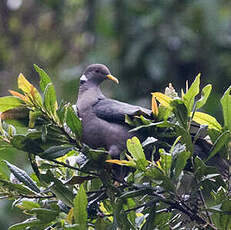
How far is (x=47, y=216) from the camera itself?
2338mm

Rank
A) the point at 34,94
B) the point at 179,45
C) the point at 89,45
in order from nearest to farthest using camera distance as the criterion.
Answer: the point at 34,94
the point at 179,45
the point at 89,45

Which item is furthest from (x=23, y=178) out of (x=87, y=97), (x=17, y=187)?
(x=87, y=97)

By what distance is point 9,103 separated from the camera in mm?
2398

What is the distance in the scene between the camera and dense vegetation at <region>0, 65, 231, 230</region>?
228 centimetres

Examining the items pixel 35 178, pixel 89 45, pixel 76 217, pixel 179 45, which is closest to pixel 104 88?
pixel 179 45

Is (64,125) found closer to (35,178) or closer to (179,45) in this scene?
(35,178)

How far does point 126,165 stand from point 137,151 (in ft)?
0.36

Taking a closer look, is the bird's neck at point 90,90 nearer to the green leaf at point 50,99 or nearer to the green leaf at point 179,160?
the green leaf at point 50,99

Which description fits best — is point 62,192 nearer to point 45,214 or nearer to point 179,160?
point 45,214

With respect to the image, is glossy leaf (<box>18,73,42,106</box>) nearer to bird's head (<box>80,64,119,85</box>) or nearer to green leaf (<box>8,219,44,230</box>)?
green leaf (<box>8,219,44,230</box>)

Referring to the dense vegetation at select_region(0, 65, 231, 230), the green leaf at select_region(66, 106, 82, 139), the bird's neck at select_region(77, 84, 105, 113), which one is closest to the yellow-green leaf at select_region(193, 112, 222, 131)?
the dense vegetation at select_region(0, 65, 231, 230)

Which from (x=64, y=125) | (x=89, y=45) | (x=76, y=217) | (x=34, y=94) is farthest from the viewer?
(x=89, y=45)

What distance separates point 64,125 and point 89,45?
5676mm

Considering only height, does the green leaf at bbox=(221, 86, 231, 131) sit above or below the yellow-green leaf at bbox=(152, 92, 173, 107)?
below
